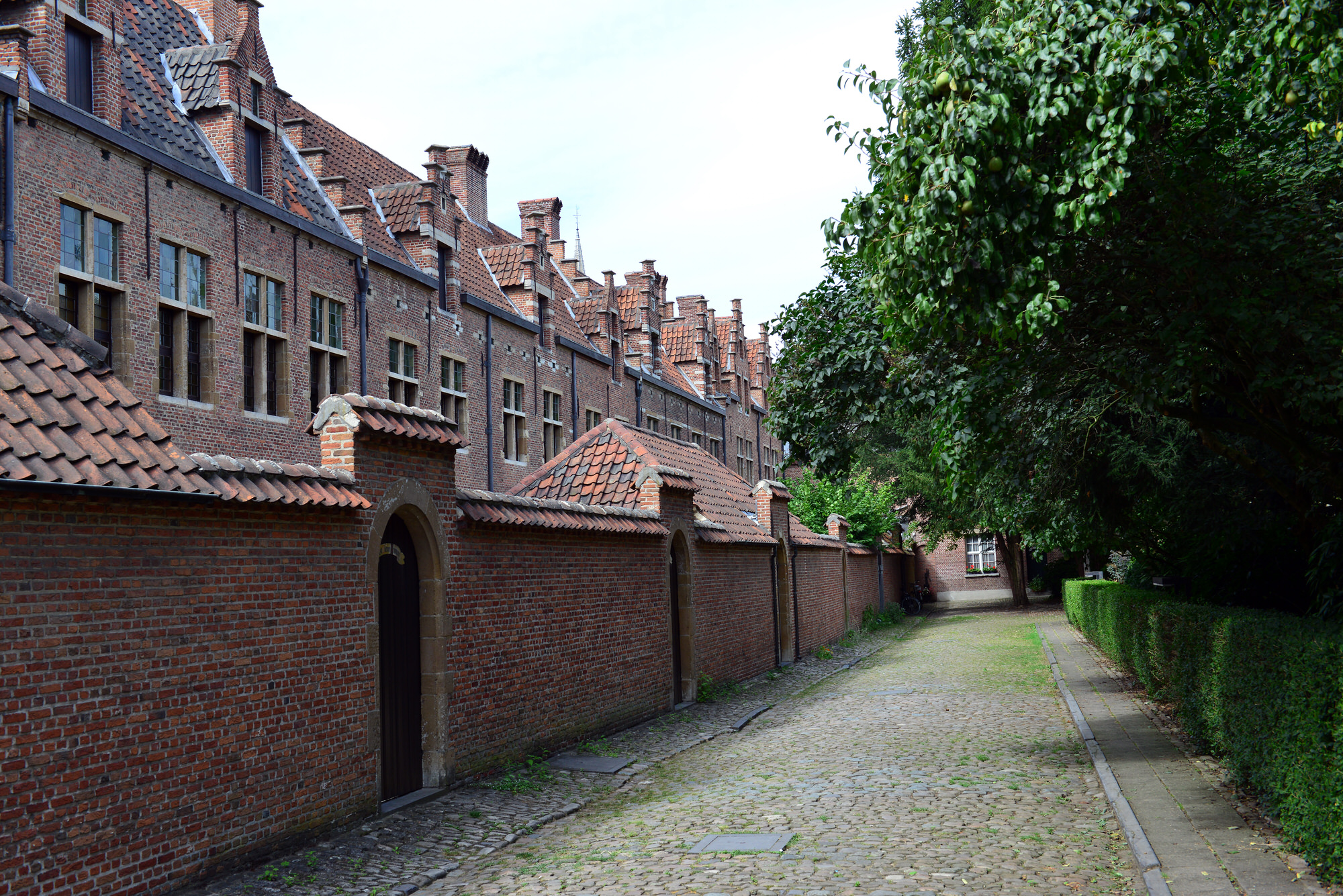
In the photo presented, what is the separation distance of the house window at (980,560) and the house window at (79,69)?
5157 cm

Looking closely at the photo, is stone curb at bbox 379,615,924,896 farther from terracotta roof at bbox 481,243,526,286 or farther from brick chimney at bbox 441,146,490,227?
brick chimney at bbox 441,146,490,227

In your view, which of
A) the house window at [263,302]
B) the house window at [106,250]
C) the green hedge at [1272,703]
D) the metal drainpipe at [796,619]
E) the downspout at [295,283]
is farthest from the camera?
the metal drainpipe at [796,619]

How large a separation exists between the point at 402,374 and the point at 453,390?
2235mm

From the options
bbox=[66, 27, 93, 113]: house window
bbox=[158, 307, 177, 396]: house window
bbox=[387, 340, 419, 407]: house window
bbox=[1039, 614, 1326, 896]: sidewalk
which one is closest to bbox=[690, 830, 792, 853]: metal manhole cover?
bbox=[1039, 614, 1326, 896]: sidewalk

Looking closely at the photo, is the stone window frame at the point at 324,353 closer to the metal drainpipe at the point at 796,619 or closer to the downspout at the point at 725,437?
the metal drainpipe at the point at 796,619

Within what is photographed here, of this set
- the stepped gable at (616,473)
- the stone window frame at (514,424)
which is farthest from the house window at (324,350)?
the stone window frame at (514,424)

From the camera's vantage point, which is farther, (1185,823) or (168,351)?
(168,351)

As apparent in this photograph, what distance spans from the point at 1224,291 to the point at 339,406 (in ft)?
23.1

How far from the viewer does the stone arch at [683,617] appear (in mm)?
17031

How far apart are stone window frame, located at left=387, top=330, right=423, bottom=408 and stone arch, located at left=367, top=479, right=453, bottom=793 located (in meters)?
12.1

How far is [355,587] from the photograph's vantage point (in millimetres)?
8938

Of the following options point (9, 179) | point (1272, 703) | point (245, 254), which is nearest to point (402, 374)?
point (245, 254)

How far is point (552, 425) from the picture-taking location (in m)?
29.6

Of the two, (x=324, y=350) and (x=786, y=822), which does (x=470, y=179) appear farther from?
(x=786, y=822)
